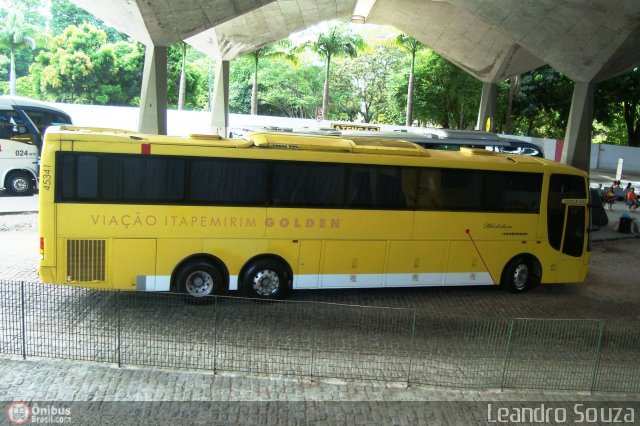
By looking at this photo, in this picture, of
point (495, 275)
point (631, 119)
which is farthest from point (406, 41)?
point (495, 275)

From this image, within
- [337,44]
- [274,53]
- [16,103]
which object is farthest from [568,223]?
[274,53]

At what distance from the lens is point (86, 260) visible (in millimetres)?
9641

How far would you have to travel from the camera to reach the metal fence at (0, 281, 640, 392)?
25.0ft

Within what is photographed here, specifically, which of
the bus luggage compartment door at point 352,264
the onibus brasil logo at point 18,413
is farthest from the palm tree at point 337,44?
the onibus brasil logo at point 18,413

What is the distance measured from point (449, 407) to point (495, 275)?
18.6ft

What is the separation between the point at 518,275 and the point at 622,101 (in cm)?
3944

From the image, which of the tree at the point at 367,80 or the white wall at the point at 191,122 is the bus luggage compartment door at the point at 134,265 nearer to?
the white wall at the point at 191,122

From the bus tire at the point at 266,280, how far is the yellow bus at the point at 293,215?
0.02m

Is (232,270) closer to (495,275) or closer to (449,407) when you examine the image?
(449,407)

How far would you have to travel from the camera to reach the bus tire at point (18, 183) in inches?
844

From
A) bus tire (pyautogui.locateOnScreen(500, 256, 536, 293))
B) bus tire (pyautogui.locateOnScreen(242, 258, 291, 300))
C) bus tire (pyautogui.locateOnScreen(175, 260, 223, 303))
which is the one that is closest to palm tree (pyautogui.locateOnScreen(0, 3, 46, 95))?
bus tire (pyautogui.locateOnScreen(175, 260, 223, 303))

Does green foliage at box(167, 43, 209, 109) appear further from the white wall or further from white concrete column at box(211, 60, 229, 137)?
white concrete column at box(211, 60, 229, 137)

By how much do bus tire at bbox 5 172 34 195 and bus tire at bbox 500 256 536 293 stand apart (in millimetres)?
17872

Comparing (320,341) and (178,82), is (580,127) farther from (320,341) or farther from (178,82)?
(178,82)
